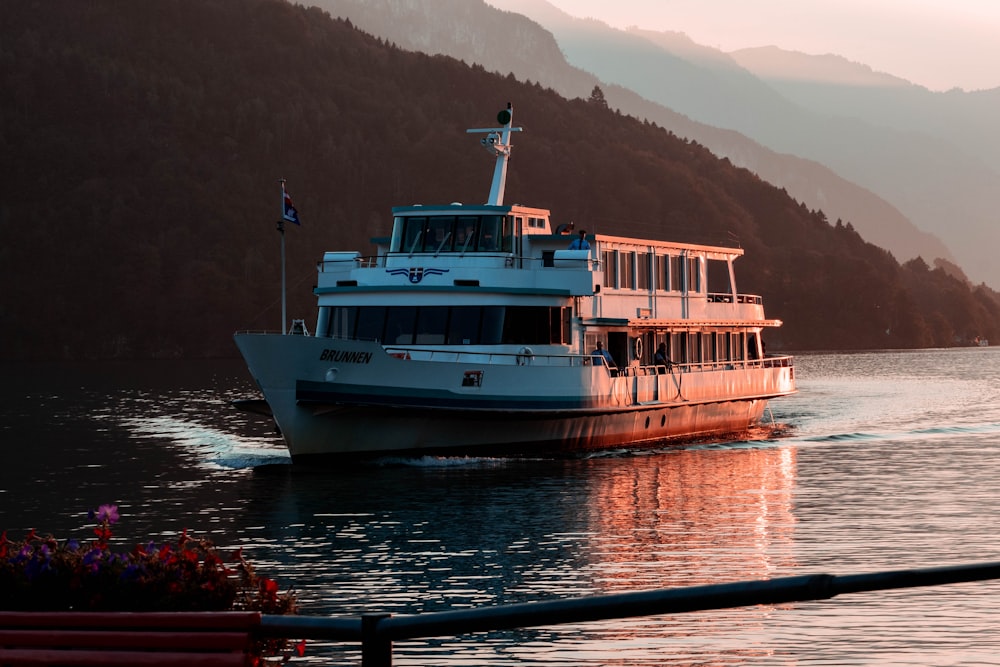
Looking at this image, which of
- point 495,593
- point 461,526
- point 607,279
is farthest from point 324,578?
point 607,279

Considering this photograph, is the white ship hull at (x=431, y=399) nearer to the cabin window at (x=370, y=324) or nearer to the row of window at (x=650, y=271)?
the cabin window at (x=370, y=324)

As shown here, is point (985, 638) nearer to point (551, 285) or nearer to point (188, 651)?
point (188, 651)

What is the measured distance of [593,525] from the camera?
92.6ft

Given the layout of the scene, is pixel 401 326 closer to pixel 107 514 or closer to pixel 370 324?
pixel 370 324

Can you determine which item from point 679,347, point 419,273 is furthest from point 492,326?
point 679,347

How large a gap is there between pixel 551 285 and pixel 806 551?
620 inches

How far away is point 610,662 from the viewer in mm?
16234

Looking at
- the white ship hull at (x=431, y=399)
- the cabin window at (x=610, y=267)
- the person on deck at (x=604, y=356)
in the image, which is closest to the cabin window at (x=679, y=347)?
the cabin window at (x=610, y=267)

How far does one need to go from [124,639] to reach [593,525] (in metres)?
19.9

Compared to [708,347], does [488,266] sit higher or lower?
higher

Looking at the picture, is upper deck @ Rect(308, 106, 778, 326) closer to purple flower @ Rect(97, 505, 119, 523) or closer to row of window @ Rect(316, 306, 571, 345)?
row of window @ Rect(316, 306, 571, 345)

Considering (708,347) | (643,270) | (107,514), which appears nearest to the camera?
(107,514)

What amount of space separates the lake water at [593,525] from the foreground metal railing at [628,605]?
8895mm

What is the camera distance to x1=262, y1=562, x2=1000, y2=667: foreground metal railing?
687 cm
